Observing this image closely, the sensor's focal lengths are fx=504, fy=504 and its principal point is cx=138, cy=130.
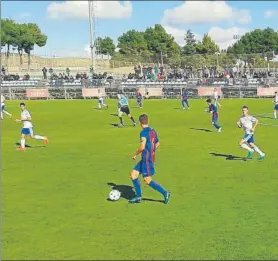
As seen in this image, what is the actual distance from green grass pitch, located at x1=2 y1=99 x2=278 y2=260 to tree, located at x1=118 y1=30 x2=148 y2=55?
7523cm

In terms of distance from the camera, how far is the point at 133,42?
105750mm

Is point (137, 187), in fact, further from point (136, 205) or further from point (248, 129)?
point (248, 129)

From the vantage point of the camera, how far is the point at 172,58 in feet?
213

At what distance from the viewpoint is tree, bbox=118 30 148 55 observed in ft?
332

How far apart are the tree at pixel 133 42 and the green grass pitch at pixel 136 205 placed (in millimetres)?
75234

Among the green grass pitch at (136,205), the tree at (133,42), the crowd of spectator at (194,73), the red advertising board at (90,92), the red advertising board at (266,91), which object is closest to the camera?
the green grass pitch at (136,205)

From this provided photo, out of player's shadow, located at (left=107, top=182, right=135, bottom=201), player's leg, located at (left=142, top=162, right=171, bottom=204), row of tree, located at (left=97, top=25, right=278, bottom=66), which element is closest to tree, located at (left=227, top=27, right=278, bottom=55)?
row of tree, located at (left=97, top=25, right=278, bottom=66)

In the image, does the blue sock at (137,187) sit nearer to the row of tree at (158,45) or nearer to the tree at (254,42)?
the row of tree at (158,45)

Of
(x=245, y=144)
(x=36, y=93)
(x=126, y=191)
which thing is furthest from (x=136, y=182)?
(x=36, y=93)

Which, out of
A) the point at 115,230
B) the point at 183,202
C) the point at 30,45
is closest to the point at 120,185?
the point at 183,202

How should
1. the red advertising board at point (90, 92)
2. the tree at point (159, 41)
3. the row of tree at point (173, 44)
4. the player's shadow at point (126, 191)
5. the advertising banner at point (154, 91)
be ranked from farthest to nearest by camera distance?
the tree at point (159, 41), the row of tree at point (173, 44), the red advertising board at point (90, 92), the advertising banner at point (154, 91), the player's shadow at point (126, 191)

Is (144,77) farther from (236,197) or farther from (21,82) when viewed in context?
(236,197)

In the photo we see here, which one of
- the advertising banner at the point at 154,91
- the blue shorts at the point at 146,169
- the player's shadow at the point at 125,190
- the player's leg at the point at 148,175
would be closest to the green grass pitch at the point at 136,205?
the player's shadow at the point at 125,190

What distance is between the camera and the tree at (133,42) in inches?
3983
